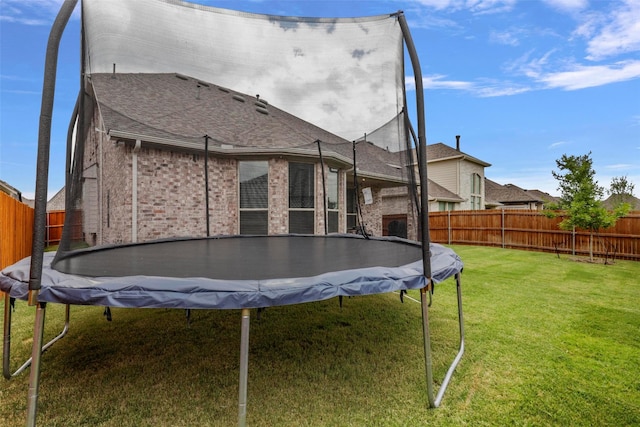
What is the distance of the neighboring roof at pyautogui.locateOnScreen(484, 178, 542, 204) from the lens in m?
17.9

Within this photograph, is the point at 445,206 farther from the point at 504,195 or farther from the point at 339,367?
the point at 339,367

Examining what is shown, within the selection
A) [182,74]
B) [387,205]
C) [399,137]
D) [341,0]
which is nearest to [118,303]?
[399,137]

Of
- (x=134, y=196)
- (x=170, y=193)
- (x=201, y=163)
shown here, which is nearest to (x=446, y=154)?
(x=201, y=163)

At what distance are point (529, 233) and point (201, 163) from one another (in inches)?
341

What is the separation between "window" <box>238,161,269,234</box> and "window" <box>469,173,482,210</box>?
1149 centimetres

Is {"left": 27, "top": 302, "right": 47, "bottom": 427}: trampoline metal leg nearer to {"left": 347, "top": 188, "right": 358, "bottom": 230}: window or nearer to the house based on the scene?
{"left": 347, "top": 188, "right": 358, "bottom": 230}: window


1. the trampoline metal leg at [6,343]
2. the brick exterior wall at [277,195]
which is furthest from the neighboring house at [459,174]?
the trampoline metal leg at [6,343]

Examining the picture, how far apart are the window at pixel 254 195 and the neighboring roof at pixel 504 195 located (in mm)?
15660

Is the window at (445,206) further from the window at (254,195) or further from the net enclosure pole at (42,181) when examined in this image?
the net enclosure pole at (42,181)

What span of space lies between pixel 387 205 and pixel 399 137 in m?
7.48

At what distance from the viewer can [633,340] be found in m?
2.31

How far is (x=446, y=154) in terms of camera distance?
46.0ft

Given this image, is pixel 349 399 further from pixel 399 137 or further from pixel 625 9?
pixel 625 9

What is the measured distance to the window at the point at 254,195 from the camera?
19.7ft
